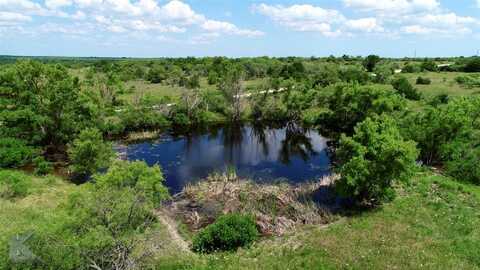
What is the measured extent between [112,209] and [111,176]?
3726mm

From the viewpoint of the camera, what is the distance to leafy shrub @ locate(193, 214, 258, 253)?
21125 millimetres

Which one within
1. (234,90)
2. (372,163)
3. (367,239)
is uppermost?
(234,90)

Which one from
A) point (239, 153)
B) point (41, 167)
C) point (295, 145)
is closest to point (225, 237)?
point (41, 167)

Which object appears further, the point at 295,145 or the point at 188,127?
the point at 188,127

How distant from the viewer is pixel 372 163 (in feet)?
80.6

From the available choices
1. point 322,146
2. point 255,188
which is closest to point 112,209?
point 255,188

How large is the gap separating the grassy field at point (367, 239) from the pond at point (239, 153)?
11020 millimetres

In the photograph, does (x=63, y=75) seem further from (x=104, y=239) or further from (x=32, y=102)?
(x=104, y=239)

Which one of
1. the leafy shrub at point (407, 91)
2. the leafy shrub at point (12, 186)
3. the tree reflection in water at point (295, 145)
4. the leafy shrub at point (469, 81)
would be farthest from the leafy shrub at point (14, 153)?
the leafy shrub at point (469, 81)

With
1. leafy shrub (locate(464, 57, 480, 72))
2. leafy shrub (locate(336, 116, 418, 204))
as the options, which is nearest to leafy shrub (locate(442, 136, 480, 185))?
leafy shrub (locate(336, 116, 418, 204))

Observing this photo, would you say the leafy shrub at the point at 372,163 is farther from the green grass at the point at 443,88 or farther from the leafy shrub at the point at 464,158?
the green grass at the point at 443,88

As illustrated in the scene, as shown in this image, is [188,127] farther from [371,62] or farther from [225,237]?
[371,62]

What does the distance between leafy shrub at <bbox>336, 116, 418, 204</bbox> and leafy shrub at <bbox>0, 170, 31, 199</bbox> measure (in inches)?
930

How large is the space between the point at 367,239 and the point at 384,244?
3.26 feet
